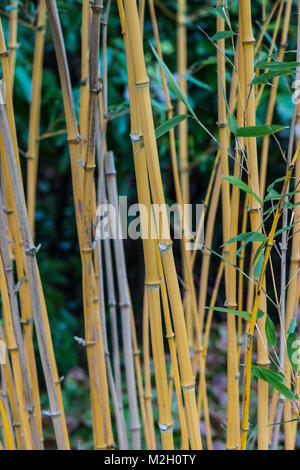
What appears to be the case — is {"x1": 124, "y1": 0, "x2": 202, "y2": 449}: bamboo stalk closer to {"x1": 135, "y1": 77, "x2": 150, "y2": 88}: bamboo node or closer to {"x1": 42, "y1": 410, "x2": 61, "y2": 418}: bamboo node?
{"x1": 135, "y1": 77, "x2": 150, "y2": 88}: bamboo node

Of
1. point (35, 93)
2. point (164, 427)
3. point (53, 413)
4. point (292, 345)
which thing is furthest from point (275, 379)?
point (35, 93)

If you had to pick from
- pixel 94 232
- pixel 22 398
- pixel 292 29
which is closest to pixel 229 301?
pixel 94 232

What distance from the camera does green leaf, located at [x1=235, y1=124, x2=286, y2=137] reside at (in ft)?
1.35

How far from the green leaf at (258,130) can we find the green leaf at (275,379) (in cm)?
23

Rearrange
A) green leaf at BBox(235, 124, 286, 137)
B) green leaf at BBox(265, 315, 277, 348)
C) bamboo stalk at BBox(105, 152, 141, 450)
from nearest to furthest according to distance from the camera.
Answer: green leaf at BBox(235, 124, 286, 137)
green leaf at BBox(265, 315, 277, 348)
bamboo stalk at BBox(105, 152, 141, 450)

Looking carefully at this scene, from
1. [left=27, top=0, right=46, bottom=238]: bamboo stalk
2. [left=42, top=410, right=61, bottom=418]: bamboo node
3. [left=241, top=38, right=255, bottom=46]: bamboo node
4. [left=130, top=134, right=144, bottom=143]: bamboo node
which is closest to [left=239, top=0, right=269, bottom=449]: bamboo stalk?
[left=241, top=38, right=255, bottom=46]: bamboo node

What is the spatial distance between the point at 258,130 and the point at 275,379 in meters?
0.24

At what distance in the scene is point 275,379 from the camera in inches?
19.5

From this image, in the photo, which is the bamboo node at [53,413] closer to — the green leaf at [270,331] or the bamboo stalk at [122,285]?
the bamboo stalk at [122,285]

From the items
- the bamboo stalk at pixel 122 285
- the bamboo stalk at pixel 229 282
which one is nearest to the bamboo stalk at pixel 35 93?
the bamboo stalk at pixel 122 285

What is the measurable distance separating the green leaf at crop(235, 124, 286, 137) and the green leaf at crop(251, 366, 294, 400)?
0.23 meters

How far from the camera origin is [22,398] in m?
0.63

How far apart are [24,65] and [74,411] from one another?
3.75ft

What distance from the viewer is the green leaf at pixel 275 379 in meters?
0.48
